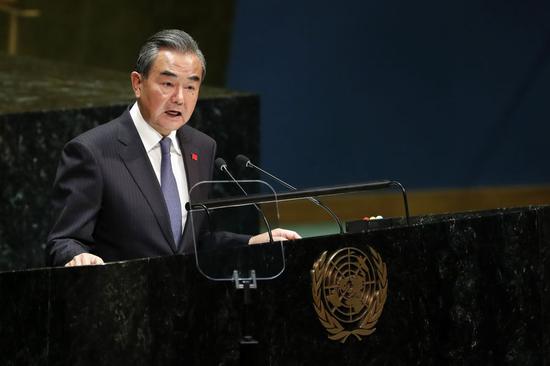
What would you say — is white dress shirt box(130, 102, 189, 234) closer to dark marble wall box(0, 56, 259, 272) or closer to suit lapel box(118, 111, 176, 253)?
suit lapel box(118, 111, 176, 253)

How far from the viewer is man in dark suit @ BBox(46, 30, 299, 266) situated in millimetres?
3021

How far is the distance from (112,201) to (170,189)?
0.16 m

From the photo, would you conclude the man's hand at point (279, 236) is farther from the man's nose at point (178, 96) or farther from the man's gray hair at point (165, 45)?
the man's gray hair at point (165, 45)

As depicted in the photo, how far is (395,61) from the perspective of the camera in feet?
24.2

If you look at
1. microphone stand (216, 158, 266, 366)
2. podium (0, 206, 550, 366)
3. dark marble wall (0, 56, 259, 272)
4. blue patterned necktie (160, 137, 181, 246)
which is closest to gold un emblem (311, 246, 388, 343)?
podium (0, 206, 550, 366)

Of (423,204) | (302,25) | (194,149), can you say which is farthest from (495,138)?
(194,149)

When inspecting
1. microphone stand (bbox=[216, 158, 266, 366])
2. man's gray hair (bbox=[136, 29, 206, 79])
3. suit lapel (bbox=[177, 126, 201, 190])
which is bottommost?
microphone stand (bbox=[216, 158, 266, 366])

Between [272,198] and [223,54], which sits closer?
[272,198]

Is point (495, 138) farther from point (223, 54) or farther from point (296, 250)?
point (296, 250)

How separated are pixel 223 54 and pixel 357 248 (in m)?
4.78

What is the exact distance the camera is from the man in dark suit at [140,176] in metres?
3.02

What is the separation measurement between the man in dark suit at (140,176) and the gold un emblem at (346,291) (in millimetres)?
247

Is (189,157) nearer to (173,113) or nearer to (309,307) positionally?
(173,113)

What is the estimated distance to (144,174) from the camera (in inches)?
121
